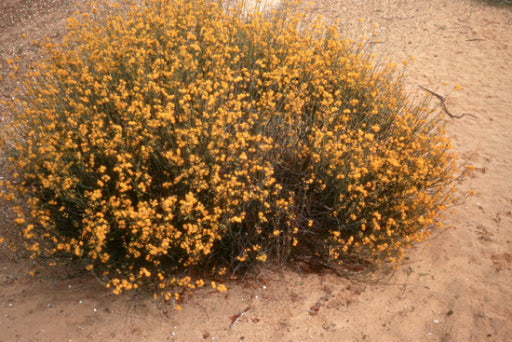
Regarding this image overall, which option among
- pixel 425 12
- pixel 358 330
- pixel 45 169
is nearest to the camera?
pixel 358 330

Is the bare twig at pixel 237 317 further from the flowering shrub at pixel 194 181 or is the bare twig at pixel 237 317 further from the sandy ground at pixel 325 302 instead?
the flowering shrub at pixel 194 181

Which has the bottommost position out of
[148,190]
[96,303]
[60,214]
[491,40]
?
[96,303]

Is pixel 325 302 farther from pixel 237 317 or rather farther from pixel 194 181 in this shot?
pixel 194 181

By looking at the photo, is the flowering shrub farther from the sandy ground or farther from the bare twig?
the bare twig

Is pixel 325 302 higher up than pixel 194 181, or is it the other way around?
pixel 194 181

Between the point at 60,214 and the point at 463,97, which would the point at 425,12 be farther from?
the point at 60,214

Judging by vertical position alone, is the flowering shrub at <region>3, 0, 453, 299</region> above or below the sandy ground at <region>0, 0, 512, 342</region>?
above

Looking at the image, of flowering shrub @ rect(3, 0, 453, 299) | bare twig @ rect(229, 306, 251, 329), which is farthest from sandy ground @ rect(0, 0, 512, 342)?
flowering shrub @ rect(3, 0, 453, 299)

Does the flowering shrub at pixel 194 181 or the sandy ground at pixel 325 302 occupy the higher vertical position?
the flowering shrub at pixel 194 181

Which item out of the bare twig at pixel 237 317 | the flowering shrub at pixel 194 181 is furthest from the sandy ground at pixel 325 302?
the flowering shrub at pixel 194 181

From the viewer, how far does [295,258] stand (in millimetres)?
3293

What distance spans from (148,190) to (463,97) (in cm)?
455

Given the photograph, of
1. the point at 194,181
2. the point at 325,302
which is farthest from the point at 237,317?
the point at 194,181

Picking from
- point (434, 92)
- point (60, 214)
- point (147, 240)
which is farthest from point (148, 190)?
point (434, 92)
